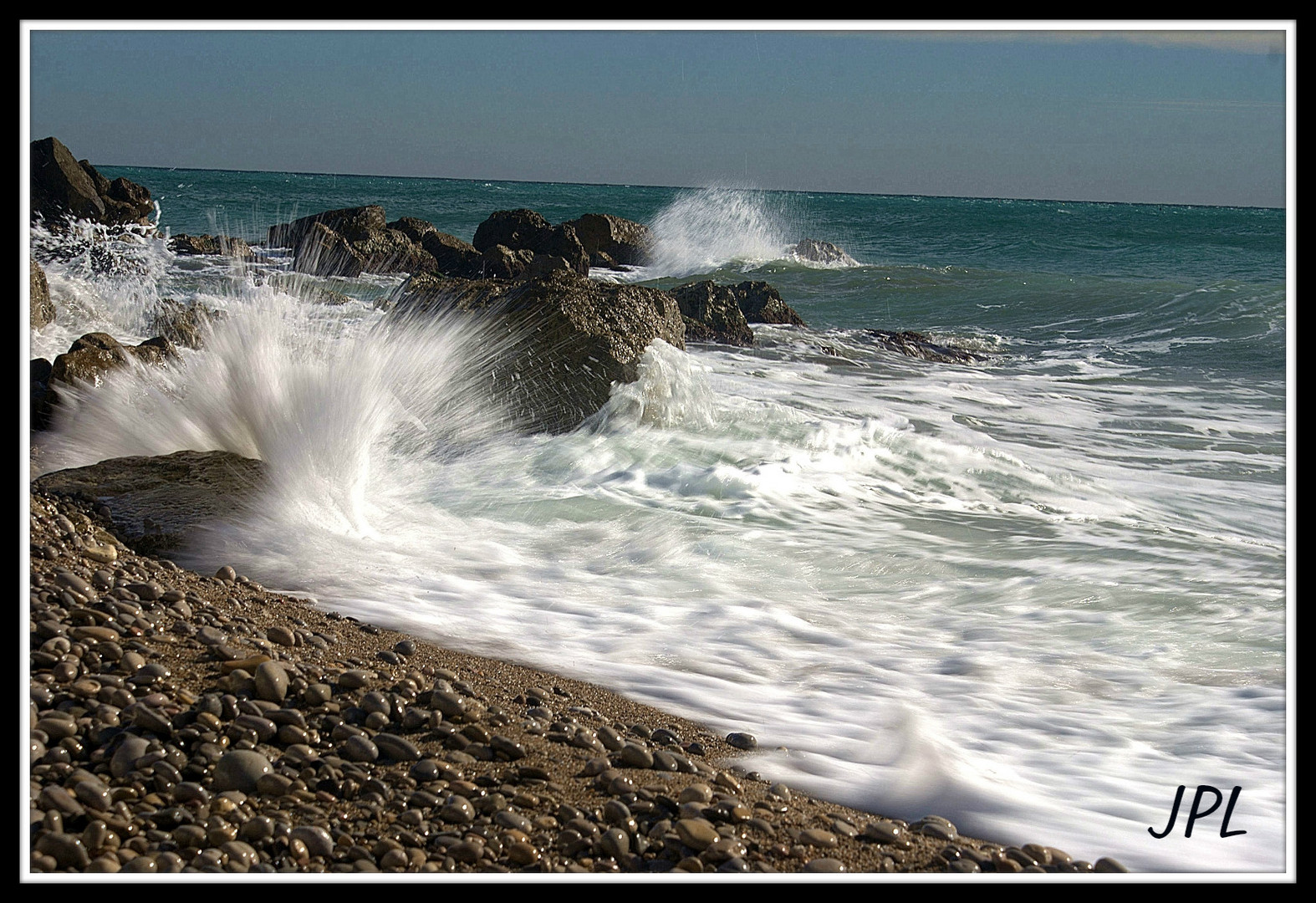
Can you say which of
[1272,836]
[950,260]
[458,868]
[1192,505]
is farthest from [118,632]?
[950,260]

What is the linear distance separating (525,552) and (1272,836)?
8.37 ft

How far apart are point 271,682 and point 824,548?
2.46 meters

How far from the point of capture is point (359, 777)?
2.04 m

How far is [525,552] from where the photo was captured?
13.1 feet

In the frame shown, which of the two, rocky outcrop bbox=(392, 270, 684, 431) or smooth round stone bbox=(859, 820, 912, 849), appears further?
rocky outcrop bbox=(392, 270, 684, 431)

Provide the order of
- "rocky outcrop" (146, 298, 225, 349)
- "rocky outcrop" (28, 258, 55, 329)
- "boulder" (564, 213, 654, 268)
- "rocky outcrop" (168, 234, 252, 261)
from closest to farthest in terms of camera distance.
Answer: "rocky outcrop" (146, 298, 225, 349), "rocky outcrop" (28, 258, 55, 329), "rocky outcrop" (168, 234, 252, 261), "boulder" (564, 213, 654, 268)

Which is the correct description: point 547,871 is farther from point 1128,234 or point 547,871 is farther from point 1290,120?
point 1128,234

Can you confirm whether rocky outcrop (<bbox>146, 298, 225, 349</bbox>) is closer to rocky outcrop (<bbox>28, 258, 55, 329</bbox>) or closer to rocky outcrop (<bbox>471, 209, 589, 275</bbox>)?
rocky outcrop (<bbox>28, 258, 55, 329</bbox>)

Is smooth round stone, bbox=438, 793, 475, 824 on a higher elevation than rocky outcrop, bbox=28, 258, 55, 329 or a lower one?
lower

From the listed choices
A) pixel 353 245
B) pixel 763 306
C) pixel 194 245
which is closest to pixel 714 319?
pixel 763 306

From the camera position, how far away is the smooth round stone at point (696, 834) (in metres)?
1.92

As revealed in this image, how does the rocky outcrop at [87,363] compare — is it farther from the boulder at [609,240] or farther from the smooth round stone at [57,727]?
the boulder at [609,240]

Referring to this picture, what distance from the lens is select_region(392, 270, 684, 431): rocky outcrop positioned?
5.80 m

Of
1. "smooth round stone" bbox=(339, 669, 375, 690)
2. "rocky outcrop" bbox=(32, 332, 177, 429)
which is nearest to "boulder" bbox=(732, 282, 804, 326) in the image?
"rocky outcrop" bbox=(32, 332, 177, 429)
